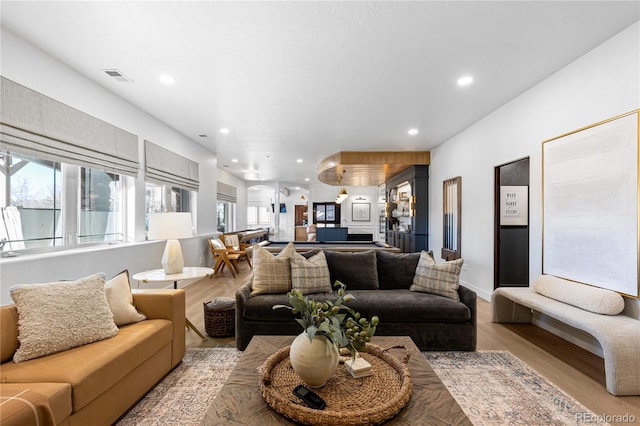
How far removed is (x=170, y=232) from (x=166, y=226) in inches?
2.9

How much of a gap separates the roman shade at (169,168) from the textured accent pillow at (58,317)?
277cm

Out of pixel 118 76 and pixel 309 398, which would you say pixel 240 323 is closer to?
pixel 309 398

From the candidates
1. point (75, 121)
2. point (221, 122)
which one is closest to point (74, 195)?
point (75, 121)

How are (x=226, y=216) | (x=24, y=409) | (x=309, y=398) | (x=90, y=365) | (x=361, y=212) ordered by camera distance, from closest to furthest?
(x=24, y=409)
(x=309, y=398)
(x=90, y=365)
(x=226, y=216)
(x=361, y=212)

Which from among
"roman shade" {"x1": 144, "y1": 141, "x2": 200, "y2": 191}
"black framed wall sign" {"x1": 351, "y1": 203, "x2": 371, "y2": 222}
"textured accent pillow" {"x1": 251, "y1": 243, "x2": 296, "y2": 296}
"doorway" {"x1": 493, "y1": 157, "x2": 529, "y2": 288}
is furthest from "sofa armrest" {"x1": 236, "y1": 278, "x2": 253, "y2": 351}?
"black framed wall sign" {"x1": 351, "y1": 203, "x2": 371, "y2": 222}

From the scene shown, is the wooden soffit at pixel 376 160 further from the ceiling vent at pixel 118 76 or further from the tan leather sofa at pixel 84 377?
the tan leather sofa at pixel 84 377

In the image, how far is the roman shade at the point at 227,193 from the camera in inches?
344

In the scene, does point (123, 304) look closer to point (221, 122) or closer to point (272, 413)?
point (272, 413)

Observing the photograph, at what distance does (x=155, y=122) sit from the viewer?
4.38 m

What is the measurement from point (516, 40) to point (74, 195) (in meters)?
Answer: 4.59

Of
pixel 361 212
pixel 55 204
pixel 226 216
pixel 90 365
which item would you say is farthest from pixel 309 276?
pixel 361 212

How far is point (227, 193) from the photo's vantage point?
9.27 m
